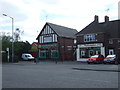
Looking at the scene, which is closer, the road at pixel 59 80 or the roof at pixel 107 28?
the road at pixel 59 80

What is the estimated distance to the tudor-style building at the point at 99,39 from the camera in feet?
117

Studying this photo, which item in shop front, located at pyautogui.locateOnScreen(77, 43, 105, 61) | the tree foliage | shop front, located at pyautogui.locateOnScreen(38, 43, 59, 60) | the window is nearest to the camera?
shop front, located at pyautogui.locateOnScreen(77, 43, 105, 61)

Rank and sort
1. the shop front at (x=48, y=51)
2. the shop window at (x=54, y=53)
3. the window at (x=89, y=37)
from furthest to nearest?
the shop front at (x=48, y=51), the shop window at (x=54, y=53), the window at (x=89, y=37)

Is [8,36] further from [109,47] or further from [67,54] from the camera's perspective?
[109,47]

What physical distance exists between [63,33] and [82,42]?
8.87 m

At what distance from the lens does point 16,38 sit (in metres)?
53.8

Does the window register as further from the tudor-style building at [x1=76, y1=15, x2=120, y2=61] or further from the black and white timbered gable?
the black and white timbered gable

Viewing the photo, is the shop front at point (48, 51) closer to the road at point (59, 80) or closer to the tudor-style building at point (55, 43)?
the tudor-style building at point (55, 43)

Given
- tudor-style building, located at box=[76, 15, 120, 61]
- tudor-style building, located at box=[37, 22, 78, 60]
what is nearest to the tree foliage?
tudor-style building, located at box=[37, 22, 78, 60]

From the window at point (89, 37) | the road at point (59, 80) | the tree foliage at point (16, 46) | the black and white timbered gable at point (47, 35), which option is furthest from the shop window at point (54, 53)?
the road at point (59, 80)

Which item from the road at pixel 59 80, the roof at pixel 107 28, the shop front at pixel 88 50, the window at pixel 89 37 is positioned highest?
the roof at pixel 107 28

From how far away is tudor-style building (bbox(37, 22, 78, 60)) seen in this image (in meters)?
43.8

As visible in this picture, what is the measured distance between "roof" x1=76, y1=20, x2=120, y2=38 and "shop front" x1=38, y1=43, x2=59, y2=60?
905cm

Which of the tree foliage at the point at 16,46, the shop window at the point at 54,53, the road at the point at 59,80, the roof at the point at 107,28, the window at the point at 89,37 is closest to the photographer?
the road at the point at 59,80
